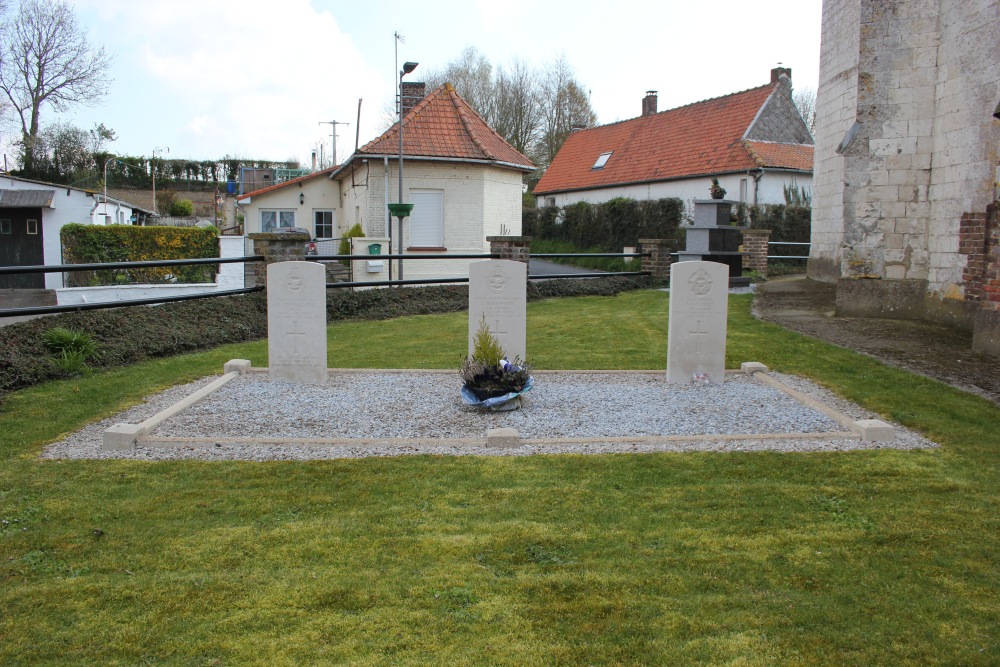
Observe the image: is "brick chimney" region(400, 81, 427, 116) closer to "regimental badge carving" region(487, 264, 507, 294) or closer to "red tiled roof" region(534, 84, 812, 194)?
"red tiled roof" region(534, 84, 812, 194)

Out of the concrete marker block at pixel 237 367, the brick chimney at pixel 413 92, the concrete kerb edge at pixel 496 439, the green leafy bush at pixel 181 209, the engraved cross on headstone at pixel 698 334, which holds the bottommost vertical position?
the concrete kerb edge at pixel 496 439

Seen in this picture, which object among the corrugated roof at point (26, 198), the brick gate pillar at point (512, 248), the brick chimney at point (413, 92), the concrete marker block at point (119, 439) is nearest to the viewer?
the concrete marker block at point (119, 439)

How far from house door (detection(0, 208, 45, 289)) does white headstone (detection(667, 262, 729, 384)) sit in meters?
26.7

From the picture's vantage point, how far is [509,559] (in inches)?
149

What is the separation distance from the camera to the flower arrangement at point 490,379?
6883 mm

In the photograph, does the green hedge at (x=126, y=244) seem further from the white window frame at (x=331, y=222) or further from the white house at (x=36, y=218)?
the white house at (x=36, y=218)

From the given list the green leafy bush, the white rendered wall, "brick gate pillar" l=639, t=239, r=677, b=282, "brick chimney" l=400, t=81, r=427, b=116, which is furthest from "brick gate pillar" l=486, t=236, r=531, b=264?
the green leafy bush

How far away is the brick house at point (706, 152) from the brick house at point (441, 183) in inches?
338

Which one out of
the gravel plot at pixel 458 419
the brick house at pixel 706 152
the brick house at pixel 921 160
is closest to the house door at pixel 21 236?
the brick house at pixel 706 152

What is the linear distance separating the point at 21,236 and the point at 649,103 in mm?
26504

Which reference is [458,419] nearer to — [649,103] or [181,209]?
[649,103]

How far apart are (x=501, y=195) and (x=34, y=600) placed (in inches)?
783

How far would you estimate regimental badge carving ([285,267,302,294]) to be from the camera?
796 centimetres

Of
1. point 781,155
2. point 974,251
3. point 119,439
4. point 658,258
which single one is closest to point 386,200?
point 658,258
